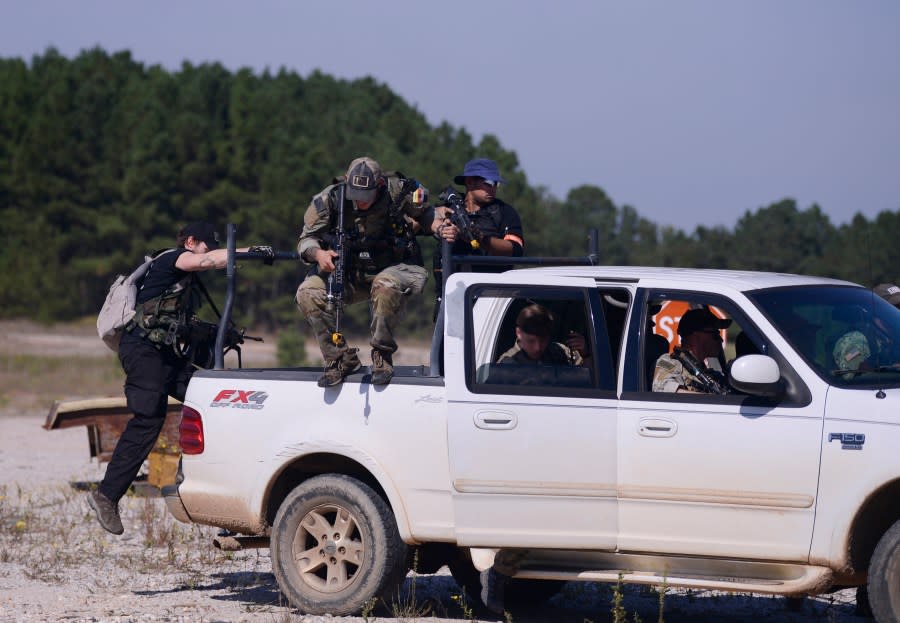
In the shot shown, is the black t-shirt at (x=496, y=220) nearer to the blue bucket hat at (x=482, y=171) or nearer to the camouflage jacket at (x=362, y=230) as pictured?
the blue bucket hat at (x=482, y=171)

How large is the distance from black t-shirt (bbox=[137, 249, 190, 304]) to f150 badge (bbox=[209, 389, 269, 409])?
5.20 ft

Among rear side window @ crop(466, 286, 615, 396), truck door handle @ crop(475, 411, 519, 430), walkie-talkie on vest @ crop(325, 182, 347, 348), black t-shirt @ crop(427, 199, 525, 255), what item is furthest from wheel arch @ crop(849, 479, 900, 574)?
black t-shirt @ crop(427, 199, 525, 255)

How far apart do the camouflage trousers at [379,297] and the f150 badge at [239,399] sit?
1.51 ft

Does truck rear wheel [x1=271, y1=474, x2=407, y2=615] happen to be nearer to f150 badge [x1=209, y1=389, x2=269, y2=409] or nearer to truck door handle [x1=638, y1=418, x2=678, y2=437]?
f150 badge [x1=209, y1=389, x2=269, y2=409]

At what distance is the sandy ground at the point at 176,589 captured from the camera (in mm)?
8227

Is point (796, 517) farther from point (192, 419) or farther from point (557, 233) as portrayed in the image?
point (557, 233)

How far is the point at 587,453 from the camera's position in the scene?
7184mm

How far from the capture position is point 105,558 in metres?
10.5

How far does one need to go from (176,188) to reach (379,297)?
2269 inches

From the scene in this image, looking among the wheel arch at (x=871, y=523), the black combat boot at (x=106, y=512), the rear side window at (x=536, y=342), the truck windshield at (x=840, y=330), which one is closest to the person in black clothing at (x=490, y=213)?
the rear side window at (x=536, y=342)

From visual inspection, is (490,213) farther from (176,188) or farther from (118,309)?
(176,188)

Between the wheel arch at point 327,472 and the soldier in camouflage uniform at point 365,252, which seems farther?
the soldier in camouflage uniform at point 365,252

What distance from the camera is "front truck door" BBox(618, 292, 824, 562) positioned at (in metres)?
6.75

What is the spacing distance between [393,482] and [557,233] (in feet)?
221
